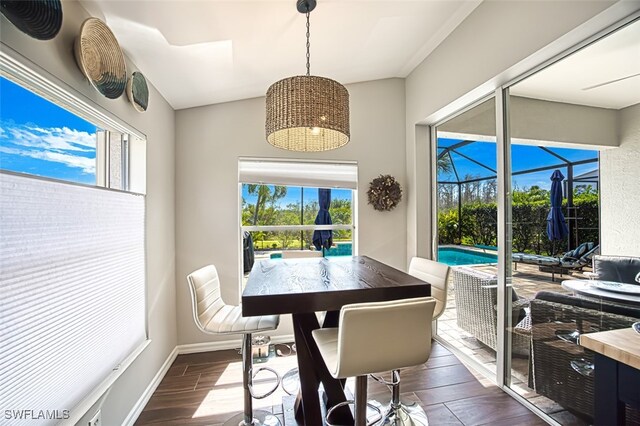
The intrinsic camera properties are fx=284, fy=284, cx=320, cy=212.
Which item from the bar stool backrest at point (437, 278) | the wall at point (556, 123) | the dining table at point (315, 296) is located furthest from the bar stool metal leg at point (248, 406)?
the wall at point (556, 123)

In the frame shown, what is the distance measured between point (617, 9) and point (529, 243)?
1383 millimetres

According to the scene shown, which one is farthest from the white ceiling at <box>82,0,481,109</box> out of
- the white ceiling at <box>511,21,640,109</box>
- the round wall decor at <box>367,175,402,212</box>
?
the round wall decor at <box>367,175,402,212</box>

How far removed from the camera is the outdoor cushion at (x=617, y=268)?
4.94ft

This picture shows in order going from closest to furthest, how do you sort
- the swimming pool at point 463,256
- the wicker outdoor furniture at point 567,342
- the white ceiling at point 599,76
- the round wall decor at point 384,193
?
the white ceiling at point 599,76 → the wicker outdoor furniture at point 567,342 → the swimming pool at point 463,256 → the round wall decor at point 384,193

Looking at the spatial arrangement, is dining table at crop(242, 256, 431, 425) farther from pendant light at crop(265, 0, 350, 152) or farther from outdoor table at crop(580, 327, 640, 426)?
pendant light at crop(265, 0, 350, 152)

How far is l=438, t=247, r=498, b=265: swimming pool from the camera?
2437mm

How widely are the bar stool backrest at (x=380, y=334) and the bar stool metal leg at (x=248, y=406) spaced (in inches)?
30.6

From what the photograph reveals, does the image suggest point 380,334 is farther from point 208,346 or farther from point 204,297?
point 208,346

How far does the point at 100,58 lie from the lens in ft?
4.87

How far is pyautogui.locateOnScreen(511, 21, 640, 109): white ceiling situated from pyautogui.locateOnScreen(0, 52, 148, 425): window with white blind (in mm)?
2779

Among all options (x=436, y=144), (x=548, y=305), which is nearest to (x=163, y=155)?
(x=436, y=144)

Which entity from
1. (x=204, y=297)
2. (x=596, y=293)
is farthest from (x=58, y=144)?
(x=596, y=293)

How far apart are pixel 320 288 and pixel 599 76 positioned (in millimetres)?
2028

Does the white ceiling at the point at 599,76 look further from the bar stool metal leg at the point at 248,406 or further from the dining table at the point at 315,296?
the bar stool metal leg at the point at 248,406
